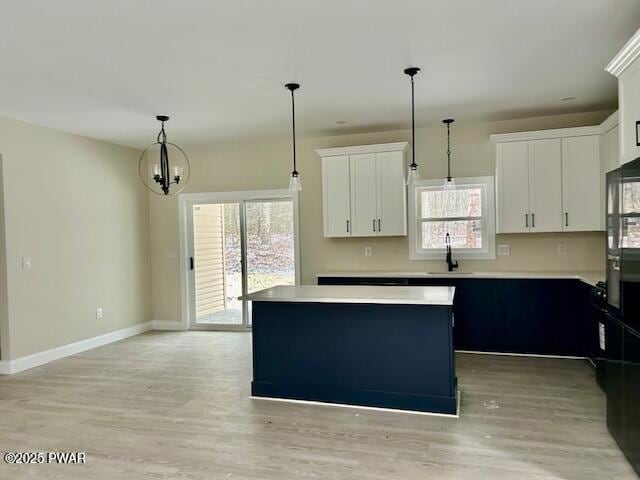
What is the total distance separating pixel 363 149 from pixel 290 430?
339 centimetres

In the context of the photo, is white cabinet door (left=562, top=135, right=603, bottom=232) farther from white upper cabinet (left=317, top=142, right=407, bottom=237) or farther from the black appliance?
the black appliance

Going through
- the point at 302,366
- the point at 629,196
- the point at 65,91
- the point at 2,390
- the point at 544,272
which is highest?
the point at 65,91

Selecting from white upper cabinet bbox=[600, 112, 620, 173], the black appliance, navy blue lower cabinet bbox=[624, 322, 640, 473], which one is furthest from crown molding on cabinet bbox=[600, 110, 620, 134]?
navy blue lower cabinet bbox=[624, 322, 640, 473]

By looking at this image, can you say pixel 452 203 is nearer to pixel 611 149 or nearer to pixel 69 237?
pixel 611 149

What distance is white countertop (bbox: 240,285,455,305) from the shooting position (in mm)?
3189

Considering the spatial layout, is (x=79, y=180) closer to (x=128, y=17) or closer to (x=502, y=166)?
(x=128, y=17)

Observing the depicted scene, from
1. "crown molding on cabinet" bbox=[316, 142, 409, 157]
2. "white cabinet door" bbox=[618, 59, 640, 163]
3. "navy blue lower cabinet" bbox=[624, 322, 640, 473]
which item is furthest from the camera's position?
"crown molding on cabinet" bbox=[316, 142, 409, 157]

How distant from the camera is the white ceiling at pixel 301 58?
8.55 feet

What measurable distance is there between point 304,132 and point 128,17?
317cm

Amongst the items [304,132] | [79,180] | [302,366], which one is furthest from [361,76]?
[79,180]

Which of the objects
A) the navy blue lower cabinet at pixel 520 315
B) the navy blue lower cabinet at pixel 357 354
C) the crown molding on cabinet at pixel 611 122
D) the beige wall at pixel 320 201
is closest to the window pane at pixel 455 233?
the beige wall at pixel 320 201

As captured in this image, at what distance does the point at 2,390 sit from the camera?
13.3ft

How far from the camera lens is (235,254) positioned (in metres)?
6.44

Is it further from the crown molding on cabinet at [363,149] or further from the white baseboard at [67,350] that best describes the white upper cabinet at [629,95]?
the white baseboard at [67,350]
